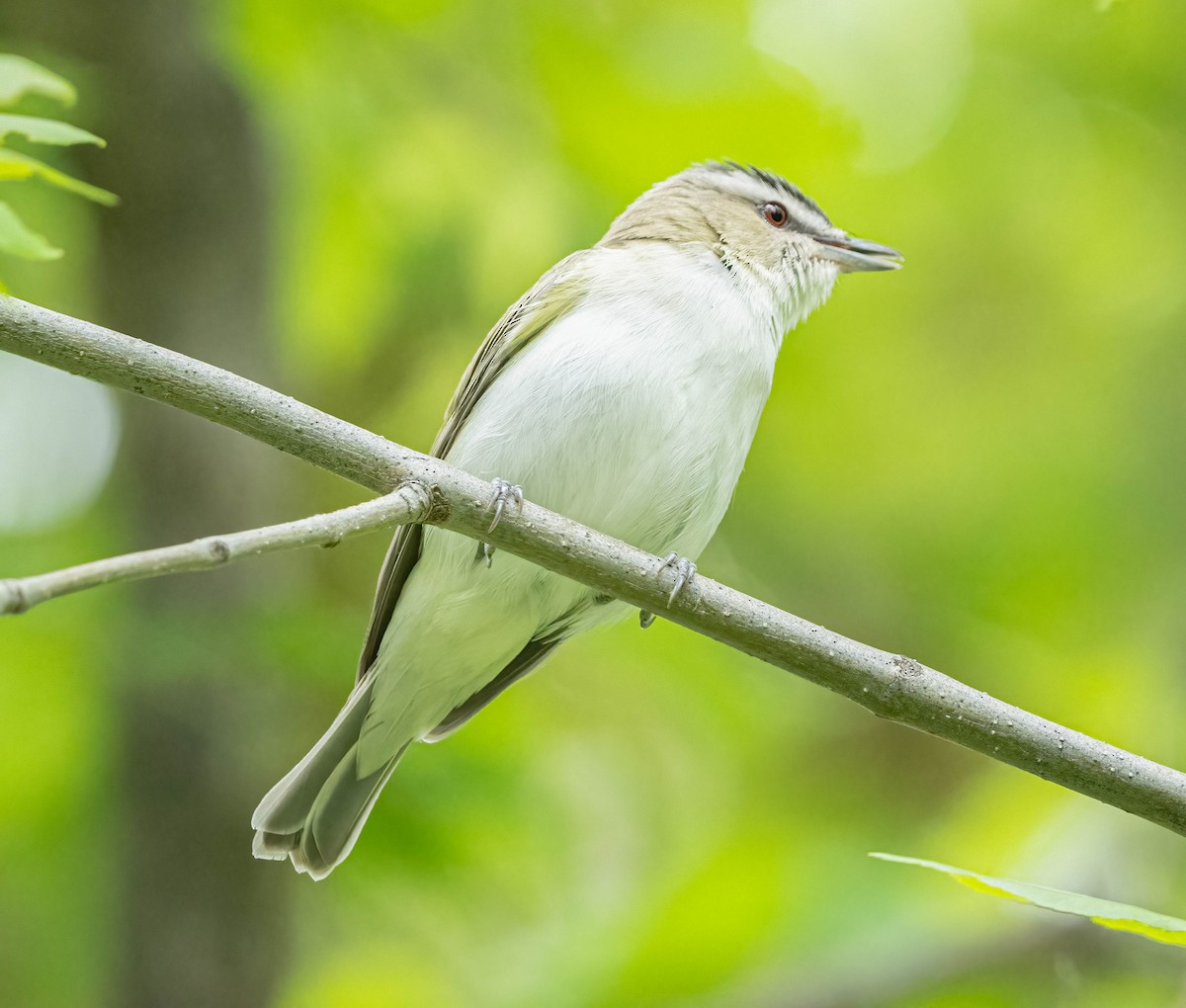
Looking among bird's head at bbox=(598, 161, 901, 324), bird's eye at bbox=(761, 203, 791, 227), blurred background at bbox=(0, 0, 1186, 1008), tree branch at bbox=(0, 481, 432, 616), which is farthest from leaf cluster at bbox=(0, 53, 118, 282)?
bird's eye at bbox=(761, 203, 791, 227)

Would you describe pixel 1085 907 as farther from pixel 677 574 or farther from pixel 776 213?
pixel 776 213

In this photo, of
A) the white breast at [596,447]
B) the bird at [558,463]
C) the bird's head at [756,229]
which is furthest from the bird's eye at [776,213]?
the white breast at [596,447]

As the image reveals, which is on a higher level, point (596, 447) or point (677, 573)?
point (677, 573)

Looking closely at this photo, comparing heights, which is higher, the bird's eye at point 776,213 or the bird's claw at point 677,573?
the bird's eye at point 776,213

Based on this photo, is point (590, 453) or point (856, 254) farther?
point (856, 254)

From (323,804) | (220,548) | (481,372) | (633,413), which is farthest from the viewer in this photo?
(481,372)

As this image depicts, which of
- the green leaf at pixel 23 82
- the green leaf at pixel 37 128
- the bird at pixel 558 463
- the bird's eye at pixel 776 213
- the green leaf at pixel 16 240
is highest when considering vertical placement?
the bird's eye at pixel 776 213

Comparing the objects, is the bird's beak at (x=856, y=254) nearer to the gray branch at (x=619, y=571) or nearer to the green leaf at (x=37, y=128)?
the gray branch at (x=619, y=571)

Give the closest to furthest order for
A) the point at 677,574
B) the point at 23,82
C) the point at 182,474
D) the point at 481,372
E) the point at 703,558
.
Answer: the point at 23,82 < the point at 677,574 < the point at 481,372 < the point at 182,474 < the point at 703,558

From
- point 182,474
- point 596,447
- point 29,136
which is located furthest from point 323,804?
point 29,136
